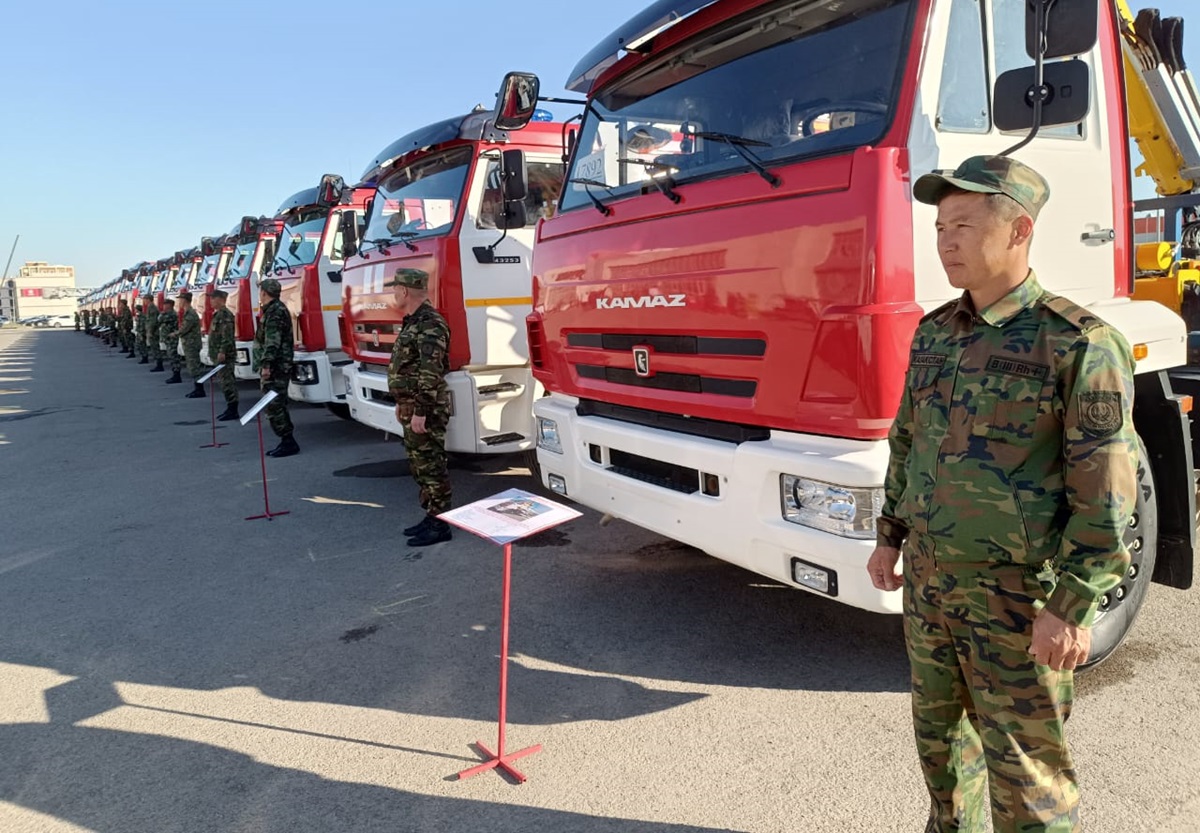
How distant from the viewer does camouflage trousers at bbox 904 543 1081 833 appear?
1716mm

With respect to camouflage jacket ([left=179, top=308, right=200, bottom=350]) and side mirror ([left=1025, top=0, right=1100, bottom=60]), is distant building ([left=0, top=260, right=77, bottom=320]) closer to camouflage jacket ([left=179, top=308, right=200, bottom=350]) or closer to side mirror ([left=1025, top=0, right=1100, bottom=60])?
camouflage jacket ([left=179, top=308, right=200, bottom=350])

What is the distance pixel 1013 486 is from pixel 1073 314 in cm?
37

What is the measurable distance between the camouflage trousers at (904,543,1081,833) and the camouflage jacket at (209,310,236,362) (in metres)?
9.80

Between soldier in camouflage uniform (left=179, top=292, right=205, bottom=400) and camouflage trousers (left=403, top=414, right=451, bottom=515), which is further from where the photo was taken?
soldier in camouflage uniform (left=179, top=292, right=205, bottom=400)

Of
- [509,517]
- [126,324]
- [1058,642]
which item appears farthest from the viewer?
[126,324]

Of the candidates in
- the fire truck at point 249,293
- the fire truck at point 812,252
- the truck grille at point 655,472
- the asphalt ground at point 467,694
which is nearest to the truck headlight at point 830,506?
the fire truck at point 812,252

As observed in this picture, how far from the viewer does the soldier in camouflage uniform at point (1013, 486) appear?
158cm

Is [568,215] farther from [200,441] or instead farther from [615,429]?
[200,441]

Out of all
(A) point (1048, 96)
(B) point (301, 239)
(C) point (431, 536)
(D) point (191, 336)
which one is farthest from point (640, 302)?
(D) point (191, 336)

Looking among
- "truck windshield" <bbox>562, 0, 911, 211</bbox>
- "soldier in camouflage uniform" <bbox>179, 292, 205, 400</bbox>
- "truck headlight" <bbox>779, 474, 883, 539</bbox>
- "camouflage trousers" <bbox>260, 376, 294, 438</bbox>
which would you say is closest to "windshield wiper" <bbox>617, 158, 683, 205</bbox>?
"truck windshield" <bbox>562, 0, 911, 211</bbox>

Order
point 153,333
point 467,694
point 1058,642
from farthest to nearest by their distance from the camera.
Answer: point 153,333
point 467,694
point 1058,642

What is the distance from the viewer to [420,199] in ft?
19.4

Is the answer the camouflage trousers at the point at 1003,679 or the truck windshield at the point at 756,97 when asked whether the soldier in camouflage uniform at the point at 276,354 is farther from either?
the camouflage trousers at the point at 1003,679

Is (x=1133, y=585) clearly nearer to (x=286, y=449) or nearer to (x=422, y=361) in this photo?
(x=422, y=361)
